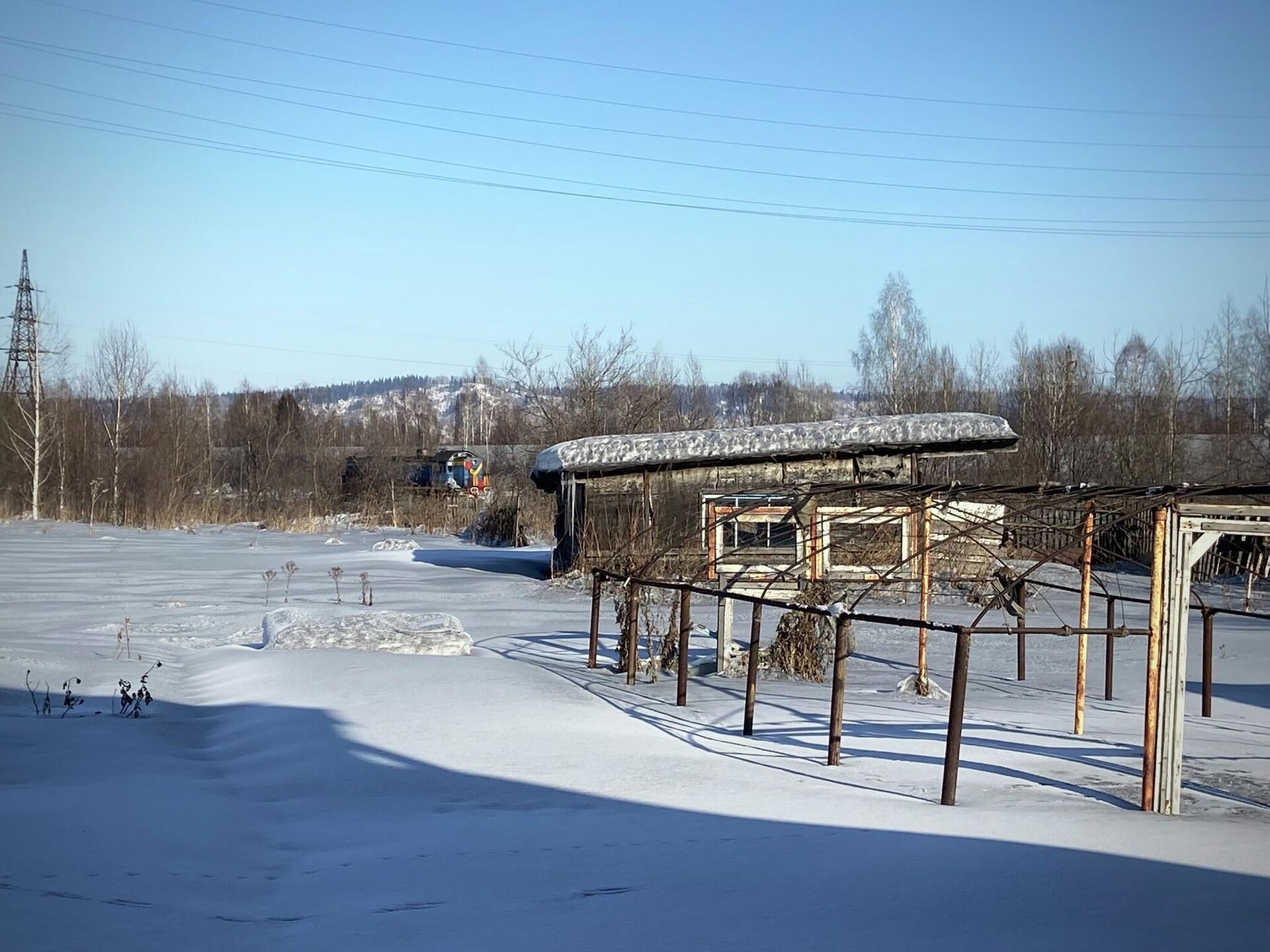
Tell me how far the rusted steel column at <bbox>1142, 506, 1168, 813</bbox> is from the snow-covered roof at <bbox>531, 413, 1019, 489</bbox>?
13677 mm

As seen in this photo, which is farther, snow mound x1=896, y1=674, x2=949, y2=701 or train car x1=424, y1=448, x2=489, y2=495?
train car x1=424, y1=448, x2=489, y2=495

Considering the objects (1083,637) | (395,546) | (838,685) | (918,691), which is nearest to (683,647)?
(838,685)

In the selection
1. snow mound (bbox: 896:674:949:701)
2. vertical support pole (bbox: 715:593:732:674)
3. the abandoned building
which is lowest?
snow mound (bbox: 896:674:949:701)

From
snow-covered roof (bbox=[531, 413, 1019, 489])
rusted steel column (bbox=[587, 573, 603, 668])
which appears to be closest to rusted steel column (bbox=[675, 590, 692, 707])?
rusted steel column (bbox=[587, 573, 603, 668])

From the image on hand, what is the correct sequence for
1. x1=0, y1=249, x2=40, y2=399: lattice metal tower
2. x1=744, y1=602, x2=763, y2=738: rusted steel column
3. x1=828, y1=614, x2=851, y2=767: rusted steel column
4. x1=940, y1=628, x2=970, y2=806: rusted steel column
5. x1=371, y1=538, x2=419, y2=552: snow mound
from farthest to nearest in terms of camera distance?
x1=0, y1=249, x2=40, y2=399: lattice metal tower < x1=371, y1=538, x2=419, y2=552: snow mound < x1=744, y1=602, x2=763, y2=738: rusted steel column < x1=828, y1=614, x2=851, y2=767: rusted steel column < x1=940, y1=628, x2=970, y2=806: rusted steel column

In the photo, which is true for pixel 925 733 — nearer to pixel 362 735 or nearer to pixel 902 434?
pixel 362 735

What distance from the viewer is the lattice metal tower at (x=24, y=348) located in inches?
1572

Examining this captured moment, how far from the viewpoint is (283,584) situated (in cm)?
2033

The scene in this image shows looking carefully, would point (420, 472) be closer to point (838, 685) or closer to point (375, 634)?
point (375, 634)

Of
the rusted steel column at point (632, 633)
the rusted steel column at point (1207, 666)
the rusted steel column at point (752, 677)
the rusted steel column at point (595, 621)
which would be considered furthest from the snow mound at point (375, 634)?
the rusted steel column at point (1207, 666)

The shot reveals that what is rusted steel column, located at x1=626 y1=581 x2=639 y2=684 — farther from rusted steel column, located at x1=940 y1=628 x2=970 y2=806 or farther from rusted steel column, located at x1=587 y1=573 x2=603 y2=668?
rusted steel column, located at x1=940 y1=628 x2=970 y2=806

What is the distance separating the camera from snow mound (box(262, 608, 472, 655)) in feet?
40.5

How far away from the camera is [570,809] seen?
684cm

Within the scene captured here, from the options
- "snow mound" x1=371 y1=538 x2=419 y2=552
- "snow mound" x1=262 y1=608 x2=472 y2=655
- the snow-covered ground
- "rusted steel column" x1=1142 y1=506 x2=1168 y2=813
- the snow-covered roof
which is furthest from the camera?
"snow mound" x1=371 y1=538 x2=419 y2=552
